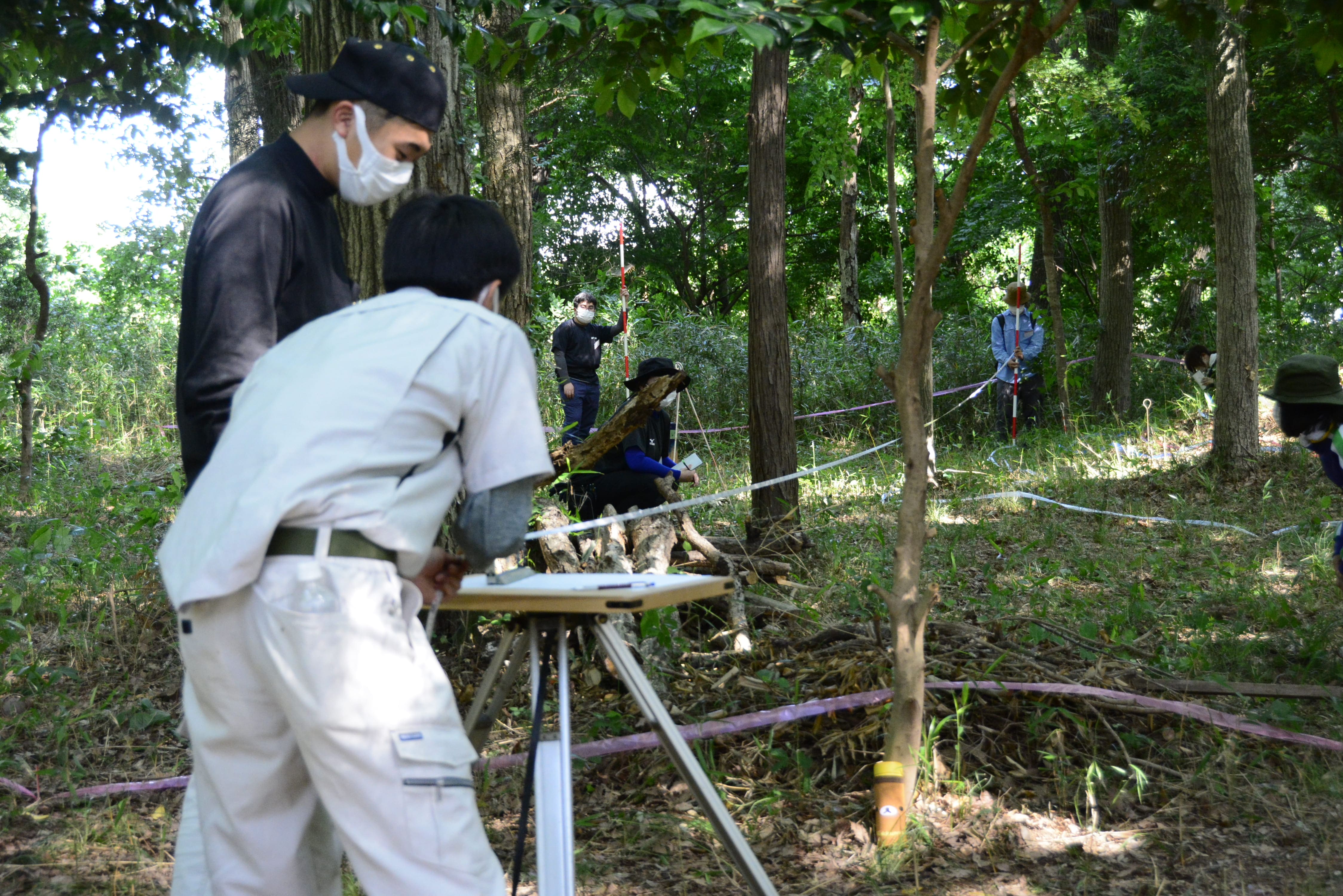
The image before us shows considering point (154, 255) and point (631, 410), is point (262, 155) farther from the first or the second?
point (154, 255)

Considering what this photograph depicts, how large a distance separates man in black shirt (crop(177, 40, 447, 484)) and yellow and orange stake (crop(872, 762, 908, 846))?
6.53 ft

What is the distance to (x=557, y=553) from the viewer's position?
193 inches

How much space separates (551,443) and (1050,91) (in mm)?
6562

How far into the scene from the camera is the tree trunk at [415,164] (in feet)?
13.5

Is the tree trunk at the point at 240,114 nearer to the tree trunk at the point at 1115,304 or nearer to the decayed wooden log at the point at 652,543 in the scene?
the decayed wooden log at the point at 652,543

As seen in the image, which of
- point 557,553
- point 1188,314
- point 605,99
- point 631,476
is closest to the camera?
point 605,99

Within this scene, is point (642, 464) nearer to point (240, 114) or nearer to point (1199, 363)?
point (240, 114)

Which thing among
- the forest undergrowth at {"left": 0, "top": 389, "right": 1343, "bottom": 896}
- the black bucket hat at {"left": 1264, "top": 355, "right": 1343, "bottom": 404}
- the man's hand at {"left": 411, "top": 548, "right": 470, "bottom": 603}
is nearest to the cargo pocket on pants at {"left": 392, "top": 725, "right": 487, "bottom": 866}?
the man's hand at {"left": 411, "top": 548, "right": 470, "bottom": 603}

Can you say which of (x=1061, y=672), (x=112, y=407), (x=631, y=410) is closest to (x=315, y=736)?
(x=1061, y=672)

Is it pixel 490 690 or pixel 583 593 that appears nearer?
pixel 583 593

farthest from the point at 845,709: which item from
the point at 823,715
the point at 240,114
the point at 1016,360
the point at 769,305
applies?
the point at 1016,360

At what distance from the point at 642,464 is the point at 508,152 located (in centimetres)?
238

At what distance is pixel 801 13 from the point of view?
105 inches

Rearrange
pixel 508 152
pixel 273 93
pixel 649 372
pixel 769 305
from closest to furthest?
pixel 273 93 → pixel 649 372 → pixel 769 305 → pixel 508 152
